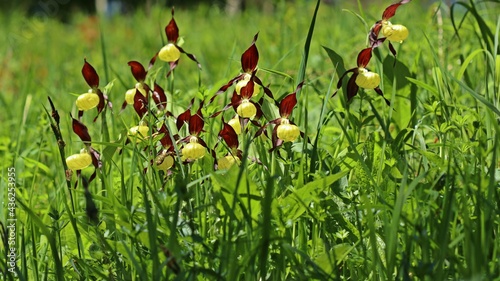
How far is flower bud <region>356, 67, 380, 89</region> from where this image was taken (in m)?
1.48

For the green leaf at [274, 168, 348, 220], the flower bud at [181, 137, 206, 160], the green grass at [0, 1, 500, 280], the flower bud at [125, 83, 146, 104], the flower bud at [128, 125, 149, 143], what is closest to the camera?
the green grass at [0, 1, 500, 280]

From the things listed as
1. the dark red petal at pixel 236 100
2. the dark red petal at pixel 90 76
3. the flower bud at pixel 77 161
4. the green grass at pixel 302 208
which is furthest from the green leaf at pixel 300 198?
the dark red petal at pixel 90 76

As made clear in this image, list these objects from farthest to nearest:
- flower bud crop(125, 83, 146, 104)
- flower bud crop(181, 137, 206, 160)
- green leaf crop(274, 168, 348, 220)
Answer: flower bud crop(125, 83, 146, 104), flower bud crop(181, 137, 206, 160), green leaf crop(274, 168, 348, 220)

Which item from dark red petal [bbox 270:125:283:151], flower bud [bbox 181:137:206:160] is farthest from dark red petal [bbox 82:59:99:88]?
dark red petal [bbox 270:125:283:151]

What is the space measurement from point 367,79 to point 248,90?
27 cm

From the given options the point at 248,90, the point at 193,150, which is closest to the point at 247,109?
the point at 248,90

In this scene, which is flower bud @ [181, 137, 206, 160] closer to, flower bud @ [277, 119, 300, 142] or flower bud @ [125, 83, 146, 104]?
flower bud @ [277, 119, 300, 142]

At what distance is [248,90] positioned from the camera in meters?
1.43

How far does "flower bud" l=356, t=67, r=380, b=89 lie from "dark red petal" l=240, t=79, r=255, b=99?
0.82ft

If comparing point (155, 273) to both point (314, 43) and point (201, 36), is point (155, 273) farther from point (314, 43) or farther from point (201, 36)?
point (201, 36)

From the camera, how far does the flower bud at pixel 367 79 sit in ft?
4.85

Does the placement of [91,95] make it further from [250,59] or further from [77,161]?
[250,59]

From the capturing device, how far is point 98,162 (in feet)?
5.12

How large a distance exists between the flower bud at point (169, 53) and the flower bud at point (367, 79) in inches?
19.0
